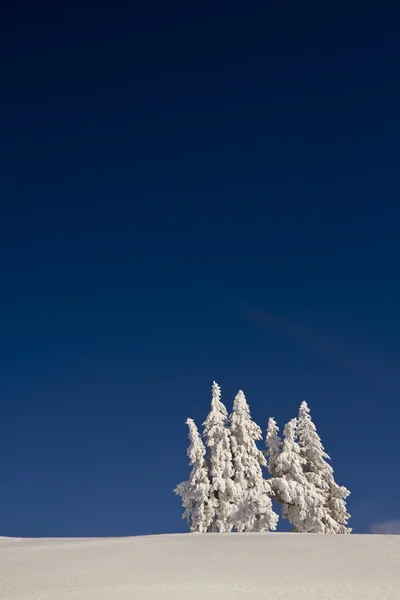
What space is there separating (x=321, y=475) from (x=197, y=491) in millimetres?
11229

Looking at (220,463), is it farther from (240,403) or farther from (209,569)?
(209,569)

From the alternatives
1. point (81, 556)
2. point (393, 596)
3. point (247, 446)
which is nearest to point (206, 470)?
point (247, 446)

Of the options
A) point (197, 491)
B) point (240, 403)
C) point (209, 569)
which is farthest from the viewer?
point (240, 403)

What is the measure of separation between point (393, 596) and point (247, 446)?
33.1 metres

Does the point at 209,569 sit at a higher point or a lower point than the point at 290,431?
lower

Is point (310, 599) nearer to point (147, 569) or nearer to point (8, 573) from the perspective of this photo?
point (147, 569)

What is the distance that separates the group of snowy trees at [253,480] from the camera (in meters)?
49.8

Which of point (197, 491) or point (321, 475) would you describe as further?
point (321, 475)

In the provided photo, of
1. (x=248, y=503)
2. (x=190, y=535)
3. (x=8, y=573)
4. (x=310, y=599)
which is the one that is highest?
(x=248, y=503)

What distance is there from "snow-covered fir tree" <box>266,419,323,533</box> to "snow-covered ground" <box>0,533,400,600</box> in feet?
52.3

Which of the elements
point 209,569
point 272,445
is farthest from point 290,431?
point 209,569

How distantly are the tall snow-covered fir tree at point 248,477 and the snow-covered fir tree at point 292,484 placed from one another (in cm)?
123

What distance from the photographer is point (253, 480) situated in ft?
169

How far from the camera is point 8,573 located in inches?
969
